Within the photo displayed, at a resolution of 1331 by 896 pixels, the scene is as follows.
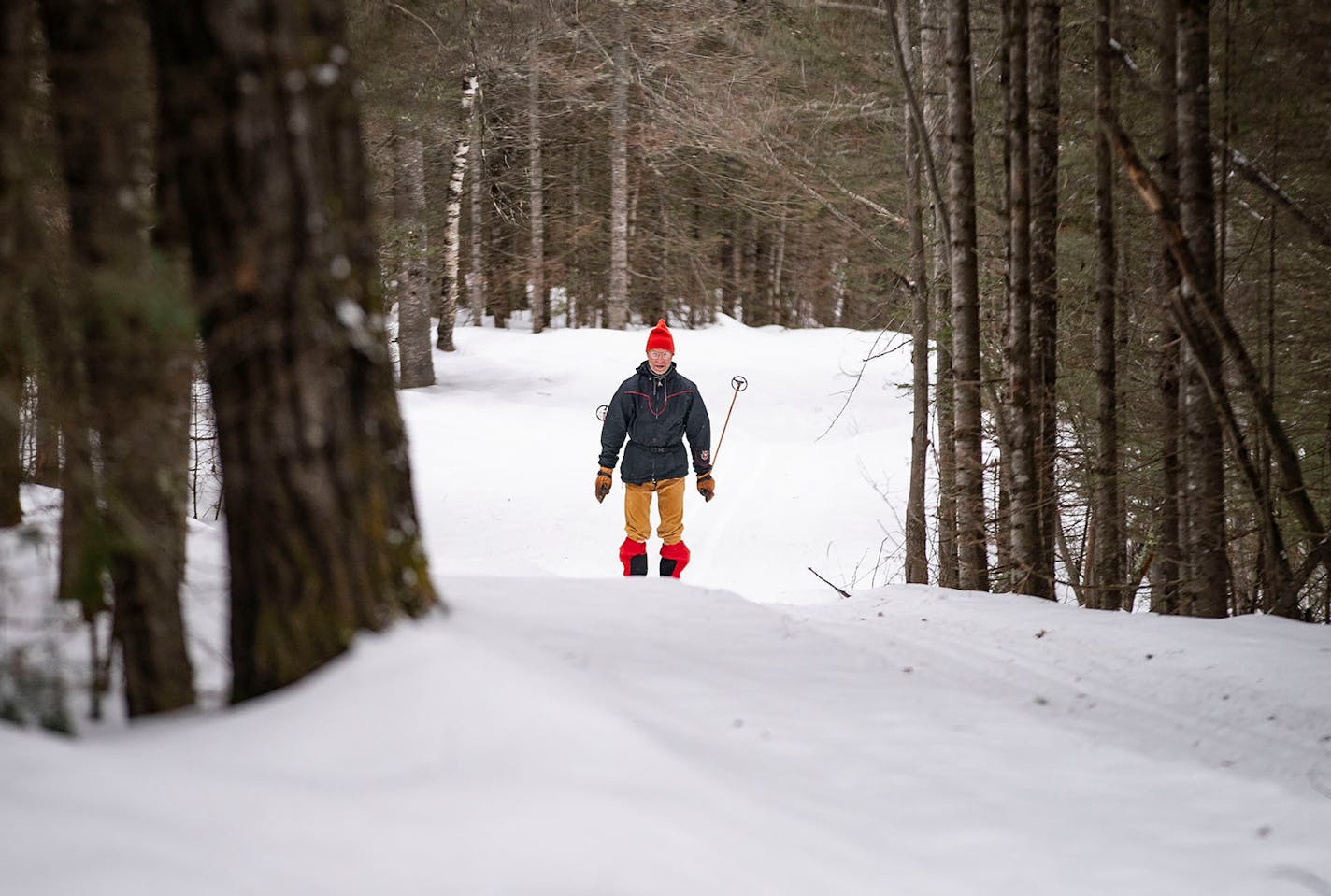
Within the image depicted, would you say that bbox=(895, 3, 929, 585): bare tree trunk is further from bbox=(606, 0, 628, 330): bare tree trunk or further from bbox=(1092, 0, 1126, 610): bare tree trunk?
bbox=(606, 0, 628, 330): bare tree trunk

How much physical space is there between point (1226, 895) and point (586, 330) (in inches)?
814

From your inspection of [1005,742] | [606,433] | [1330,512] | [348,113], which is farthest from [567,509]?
[348,113]

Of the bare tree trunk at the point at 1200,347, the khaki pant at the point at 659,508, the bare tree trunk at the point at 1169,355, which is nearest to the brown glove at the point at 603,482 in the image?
the khaki pant at the point at 659,508

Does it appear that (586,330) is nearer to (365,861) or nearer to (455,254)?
(455,254)

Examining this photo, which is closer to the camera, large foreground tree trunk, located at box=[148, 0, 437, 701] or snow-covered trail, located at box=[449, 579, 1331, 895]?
large foreground tree trunk, located at box=[148, 0, 437, 701]

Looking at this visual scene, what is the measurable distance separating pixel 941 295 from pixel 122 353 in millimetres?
8743

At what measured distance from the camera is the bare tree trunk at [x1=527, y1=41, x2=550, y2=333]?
70.6 ft

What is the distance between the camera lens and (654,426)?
8.17m

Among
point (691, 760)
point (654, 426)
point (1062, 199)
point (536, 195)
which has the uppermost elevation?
point (536, 195)

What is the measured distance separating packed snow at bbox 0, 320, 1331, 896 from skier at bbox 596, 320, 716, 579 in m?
2.74

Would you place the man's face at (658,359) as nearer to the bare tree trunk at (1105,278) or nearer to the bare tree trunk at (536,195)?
the bare tree trunk at (1105,278)

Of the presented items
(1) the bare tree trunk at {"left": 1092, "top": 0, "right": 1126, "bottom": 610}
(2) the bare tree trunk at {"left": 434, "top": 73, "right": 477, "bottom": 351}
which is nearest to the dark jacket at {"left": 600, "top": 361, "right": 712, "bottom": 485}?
(1) the bare tree trunk at {"left": 1092, "top": 0, "right": 1126, "bottom": 610}

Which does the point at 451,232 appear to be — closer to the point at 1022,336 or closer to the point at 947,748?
the point at 1022,336

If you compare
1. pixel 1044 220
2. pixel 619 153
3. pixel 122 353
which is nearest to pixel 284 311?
pixel 122 353
